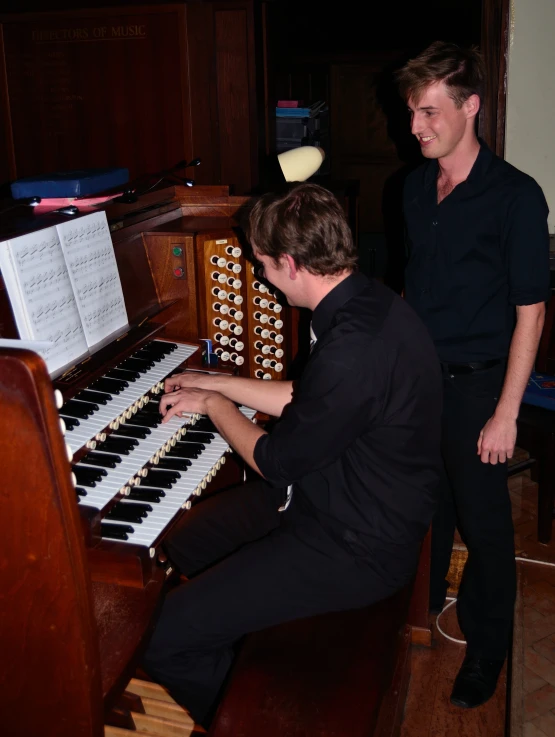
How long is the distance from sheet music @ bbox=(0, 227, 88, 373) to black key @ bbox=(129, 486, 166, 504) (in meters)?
0.42

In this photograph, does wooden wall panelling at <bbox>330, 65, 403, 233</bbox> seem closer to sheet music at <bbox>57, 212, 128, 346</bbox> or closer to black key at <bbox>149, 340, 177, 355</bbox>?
black key at <bbox>149, 340, 177, 355</bbox>

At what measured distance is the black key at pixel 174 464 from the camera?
Answer: 92.8 inches

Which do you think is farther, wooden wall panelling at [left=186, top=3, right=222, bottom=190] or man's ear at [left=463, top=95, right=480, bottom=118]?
wooden wall panelling at [left=186, top=3, right=222, bottom=190]

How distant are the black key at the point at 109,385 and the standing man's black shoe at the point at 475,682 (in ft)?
5.09

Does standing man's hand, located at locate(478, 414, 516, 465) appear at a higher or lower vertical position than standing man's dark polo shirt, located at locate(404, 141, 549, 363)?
lower

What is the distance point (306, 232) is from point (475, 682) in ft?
5.61

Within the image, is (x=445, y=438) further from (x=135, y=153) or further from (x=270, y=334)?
(x=135, y=153)

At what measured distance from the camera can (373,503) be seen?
1962mm

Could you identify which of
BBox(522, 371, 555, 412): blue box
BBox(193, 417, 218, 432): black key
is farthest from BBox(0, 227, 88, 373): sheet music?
BBox(522, 371, 555, 412): blue box

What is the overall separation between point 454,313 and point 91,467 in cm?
127

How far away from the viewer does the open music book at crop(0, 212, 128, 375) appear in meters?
2.00

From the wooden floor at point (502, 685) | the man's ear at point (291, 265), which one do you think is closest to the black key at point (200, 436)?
the man's ear at point (291, 265)

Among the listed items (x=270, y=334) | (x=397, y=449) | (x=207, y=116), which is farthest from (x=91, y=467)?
(x=207, y=116)

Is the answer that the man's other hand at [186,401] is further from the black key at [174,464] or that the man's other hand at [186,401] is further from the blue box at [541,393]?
the blue box at [541,393]
